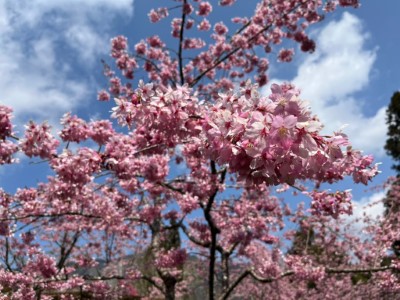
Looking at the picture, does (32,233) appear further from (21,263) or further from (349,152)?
(349,152)

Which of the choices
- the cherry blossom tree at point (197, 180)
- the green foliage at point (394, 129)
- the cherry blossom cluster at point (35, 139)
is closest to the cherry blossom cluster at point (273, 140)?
the cherry blossom tree at point (197, 180)

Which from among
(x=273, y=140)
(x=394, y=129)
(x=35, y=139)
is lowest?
(x=273, y=140)

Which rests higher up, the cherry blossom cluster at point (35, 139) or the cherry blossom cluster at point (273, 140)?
the cherry blossom cluster at point (35, 139)

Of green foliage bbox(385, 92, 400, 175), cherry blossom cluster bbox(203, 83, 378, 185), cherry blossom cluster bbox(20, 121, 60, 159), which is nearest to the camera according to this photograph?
cherry blossom cluster bbox(203, 83, 378, 185)

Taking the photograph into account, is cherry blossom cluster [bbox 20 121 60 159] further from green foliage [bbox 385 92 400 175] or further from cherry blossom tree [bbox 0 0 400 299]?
green foliage [bbox 385 92 400 175]

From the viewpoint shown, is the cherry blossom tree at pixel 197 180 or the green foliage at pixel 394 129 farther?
the green foliage at pixel 394 129

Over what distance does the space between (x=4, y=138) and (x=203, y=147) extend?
3040mm

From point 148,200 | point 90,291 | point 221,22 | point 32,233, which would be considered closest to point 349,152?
point 148,200

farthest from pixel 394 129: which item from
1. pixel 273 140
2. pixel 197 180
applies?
pixel 273 140

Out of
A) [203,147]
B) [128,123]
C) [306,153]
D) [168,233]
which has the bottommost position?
[306,153]

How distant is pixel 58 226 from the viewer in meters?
12.5

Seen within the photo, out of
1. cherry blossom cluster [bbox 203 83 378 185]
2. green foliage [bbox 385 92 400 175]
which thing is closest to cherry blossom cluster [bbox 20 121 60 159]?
cherry blossom cluster [bbox 203 83 378 185]

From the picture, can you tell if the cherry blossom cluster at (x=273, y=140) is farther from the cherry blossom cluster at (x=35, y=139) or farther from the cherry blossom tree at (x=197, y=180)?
the cherry blossom cluster at (x=35, y=139)

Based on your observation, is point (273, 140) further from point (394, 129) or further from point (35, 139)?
point (394, 129)
